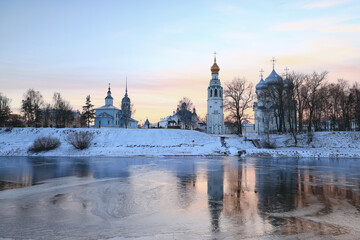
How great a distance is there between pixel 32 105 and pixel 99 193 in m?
63.0

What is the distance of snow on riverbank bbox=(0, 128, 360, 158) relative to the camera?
37.6 m

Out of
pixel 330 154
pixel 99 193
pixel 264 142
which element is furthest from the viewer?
pixel 264 142

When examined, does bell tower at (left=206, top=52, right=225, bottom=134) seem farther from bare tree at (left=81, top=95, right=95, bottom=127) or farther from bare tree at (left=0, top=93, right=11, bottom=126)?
bare tree at (left=0, top=93, right=11, bottom=126)

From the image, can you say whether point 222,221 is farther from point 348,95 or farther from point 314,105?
point 348,95

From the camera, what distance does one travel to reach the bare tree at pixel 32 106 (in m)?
66.8

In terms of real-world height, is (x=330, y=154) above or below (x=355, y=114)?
below

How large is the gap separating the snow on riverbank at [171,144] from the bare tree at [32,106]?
59.8 ft

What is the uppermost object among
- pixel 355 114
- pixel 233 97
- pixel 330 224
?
pixel 233 97

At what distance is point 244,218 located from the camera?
9.10 m

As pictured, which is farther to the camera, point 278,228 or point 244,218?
point 244,218

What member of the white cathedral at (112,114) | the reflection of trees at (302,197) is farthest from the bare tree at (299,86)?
the white cathedral at (112,114)

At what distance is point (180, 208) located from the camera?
34.5 feet

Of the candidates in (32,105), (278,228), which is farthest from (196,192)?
(32,105)

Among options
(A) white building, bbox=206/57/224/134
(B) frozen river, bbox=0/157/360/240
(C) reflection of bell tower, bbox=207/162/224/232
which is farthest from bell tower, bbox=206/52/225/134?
(B) frozen river, bbox=0/157/360/240
